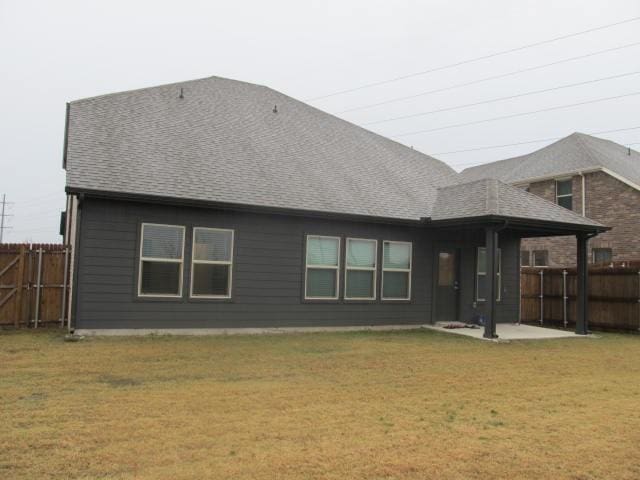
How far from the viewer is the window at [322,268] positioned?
12266 millimetres

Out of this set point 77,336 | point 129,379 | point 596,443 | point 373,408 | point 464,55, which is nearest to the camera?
point 596,443

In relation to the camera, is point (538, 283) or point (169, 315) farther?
point (538, 283)

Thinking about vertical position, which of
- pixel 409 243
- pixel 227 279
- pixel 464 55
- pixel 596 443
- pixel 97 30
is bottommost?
pixel 596 443

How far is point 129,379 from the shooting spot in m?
6.51

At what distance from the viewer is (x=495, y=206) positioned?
1191 centimetres

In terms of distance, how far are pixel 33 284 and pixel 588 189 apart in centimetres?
1993

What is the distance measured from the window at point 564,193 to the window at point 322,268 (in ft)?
46.0

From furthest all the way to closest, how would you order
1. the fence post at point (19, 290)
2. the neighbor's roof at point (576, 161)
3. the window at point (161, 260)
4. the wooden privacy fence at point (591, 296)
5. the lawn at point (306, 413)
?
the neighbor's roof at point (576, 161) → the wooden privacy fence at point (591, 296) → the fence post at point (19, 290) → the window at point (161, 260) → the lawn at point (306, 413)

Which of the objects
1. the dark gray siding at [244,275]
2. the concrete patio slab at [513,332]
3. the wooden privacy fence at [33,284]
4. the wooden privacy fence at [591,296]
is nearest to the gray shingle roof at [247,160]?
the dark gray siding at [244,275]

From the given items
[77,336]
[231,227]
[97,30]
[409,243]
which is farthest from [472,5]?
[77,336]

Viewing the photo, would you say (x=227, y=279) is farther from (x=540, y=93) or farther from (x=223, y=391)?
(x=540, y=93)

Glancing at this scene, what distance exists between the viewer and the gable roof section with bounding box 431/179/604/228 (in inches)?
472

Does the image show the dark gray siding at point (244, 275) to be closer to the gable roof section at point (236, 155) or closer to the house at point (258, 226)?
the house at point (258, 226)

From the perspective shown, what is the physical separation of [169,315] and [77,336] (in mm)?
1715
